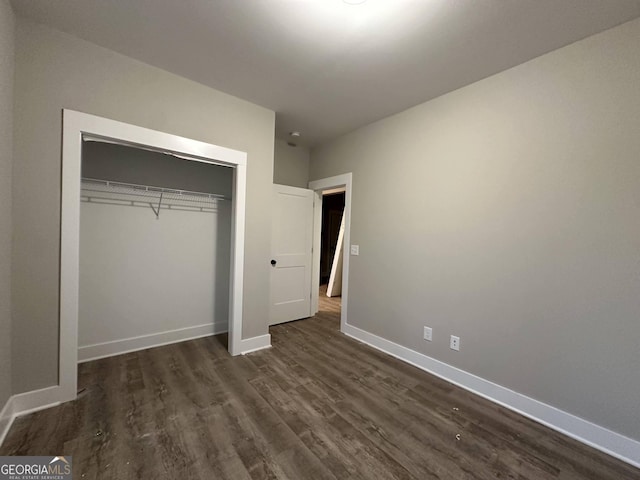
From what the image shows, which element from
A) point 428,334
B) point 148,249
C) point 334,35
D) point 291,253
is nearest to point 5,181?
point 148,249

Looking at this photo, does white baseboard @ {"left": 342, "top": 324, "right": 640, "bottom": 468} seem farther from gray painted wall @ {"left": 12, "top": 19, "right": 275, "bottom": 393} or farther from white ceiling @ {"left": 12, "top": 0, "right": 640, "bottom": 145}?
gray painted wall @ {"left": 12, "top": 19, "right": 275, "bottom": 393}

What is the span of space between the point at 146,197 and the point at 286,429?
253cm

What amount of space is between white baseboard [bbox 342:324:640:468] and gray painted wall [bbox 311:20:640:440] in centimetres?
5

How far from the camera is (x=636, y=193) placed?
4.88ft

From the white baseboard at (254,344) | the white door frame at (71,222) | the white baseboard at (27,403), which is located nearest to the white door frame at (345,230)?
the white baseboard at (254,344)

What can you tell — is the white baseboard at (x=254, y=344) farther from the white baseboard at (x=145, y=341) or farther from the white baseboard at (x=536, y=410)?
the white baseboard at (x=536, y=410)

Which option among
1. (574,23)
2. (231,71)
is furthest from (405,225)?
(231,71)

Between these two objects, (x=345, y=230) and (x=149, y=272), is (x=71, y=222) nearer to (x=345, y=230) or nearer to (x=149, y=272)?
(x=149, y=272)

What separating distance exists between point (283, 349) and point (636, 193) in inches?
117

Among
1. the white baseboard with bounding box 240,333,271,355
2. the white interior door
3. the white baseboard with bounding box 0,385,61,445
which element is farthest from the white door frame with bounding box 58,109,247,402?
the white interior door

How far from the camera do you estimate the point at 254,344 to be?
2723mm

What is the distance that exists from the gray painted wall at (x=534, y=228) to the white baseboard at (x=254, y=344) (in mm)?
1353

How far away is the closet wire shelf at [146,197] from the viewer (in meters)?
2.38

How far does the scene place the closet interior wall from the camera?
7.89 feet
